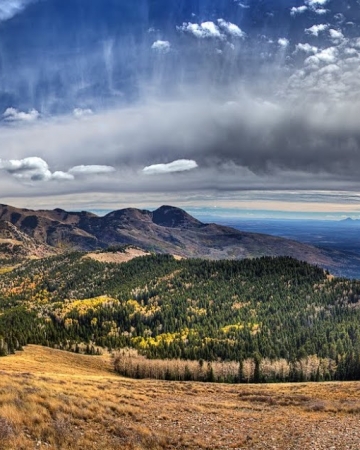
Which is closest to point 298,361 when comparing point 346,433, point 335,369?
point 335,369

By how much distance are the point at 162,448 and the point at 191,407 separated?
22641 millimetres

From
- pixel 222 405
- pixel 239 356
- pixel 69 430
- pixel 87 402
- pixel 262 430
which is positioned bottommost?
pixel 239 356

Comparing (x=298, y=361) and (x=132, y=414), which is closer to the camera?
(x=132, y=414)

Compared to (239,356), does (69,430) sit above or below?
above

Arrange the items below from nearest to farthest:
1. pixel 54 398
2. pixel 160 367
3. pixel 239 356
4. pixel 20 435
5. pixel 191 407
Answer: pixel 20 435
pixel 54 398
pixel 191 407
pixel 160 367
pixel 239 356

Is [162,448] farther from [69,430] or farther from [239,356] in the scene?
[239,356]

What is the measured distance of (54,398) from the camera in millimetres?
39750

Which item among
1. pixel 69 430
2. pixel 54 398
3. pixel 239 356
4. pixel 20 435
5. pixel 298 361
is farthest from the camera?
pixel 239 356

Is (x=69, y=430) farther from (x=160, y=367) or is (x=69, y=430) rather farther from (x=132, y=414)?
Answer: (x=160, y=367)

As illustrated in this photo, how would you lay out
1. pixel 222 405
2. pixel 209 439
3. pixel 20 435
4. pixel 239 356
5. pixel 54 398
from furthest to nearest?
pixel 239 356, pixel 222 405, pixel 54 398, pixel 209 439, pixel 20 435

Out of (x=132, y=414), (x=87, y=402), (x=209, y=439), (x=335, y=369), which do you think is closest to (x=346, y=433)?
(x=209, y=439)

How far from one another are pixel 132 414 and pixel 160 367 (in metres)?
113

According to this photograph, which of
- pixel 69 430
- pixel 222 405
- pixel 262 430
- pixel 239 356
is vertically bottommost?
pixel 239 356

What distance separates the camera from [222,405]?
58.1 m
